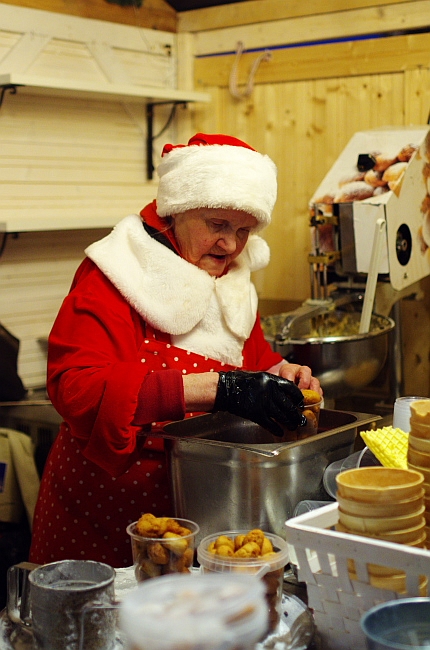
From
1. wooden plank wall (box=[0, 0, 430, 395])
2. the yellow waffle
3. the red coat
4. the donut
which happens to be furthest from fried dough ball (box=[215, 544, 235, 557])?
wooden plank wall (box=[0, 0, 430, 395])

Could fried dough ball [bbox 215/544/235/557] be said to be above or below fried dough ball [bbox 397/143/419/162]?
below

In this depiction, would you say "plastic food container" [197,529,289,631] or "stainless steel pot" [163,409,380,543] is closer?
"plastic food container" [197,529,289,631]

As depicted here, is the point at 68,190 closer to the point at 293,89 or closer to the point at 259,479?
the point at 293,89

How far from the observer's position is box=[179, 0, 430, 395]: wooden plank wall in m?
3.45

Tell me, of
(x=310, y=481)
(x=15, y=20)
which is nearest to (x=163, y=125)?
(x=15, y=20)

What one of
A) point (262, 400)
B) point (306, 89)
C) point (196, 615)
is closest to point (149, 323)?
point (262, 400)

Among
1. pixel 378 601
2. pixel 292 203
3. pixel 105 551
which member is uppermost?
pixel 292 203

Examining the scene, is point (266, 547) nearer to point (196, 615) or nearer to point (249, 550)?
point (249, 550)

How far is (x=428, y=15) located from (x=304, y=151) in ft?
2.54

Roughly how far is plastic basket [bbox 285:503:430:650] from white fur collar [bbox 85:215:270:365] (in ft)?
2.68

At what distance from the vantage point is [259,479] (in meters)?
1.35

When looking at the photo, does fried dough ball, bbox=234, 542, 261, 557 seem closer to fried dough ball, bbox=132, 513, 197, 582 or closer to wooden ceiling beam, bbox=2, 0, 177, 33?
fried dough ball, bbox=132, 513, 197, 582

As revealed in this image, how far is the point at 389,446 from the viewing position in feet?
4.59

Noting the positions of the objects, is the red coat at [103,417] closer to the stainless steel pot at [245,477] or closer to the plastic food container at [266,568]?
the stainless steel pot at [245,477]
